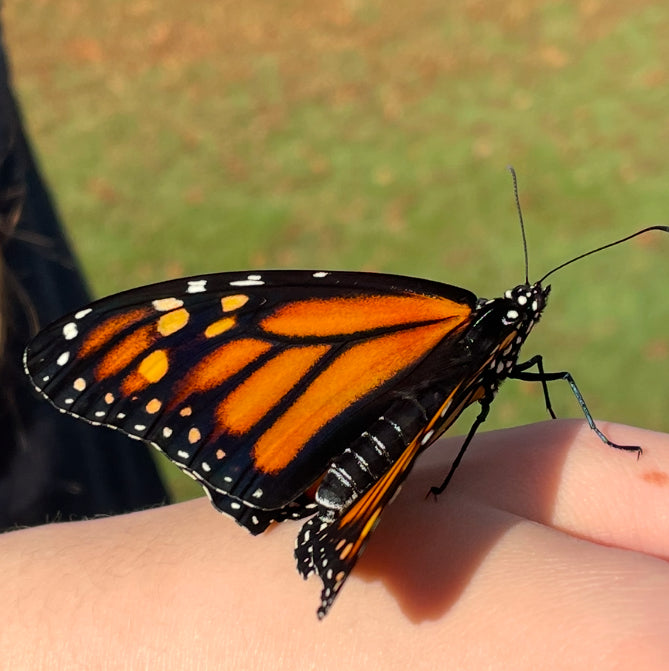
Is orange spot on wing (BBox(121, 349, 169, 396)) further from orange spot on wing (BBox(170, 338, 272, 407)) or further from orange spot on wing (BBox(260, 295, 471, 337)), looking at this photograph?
orange spot on wing (BBox(260, 295, 471, 337))

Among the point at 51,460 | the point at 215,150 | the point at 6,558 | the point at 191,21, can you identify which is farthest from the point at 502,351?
the point at 191,21

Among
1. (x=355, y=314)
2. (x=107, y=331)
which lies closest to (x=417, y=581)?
(x=355, y=314)

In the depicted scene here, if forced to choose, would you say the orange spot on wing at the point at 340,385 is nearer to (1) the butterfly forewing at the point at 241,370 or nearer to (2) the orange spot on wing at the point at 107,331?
(1) the butterfly forewing at the point at 241,370

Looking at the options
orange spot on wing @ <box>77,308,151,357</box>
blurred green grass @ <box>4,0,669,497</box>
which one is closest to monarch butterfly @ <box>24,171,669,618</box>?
orange spot on wing @ <box>77,308,151,357</box>

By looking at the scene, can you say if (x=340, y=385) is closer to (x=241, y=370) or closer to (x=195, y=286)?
(x=241, y=370)

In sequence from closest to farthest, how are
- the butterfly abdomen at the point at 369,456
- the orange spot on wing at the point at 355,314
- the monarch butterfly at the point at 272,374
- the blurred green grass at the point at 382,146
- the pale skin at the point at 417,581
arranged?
the pale skin at the point at 417,581, the butterfly abdomen at the point at 369,456, the monarch butterfly at the point at 272,374, the orange spot on wing at the point at 355,314, the blurred green grass at the point at 382,146

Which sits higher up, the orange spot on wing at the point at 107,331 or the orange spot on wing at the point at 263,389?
the orange spot on wing at the point at 107,331

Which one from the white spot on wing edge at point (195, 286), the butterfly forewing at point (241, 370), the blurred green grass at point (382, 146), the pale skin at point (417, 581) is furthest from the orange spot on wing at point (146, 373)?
the blurred green grass at point (382, 146)
